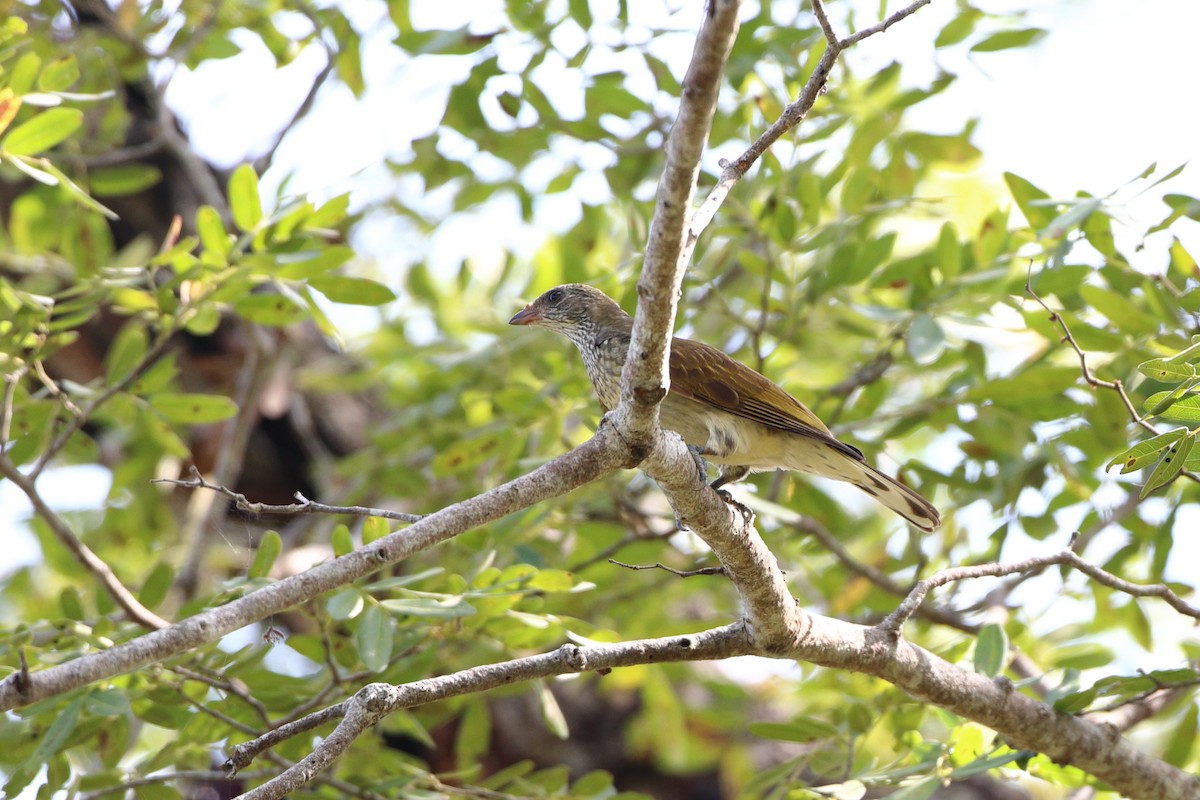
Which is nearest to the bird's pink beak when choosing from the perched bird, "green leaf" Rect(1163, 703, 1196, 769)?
the perched bird

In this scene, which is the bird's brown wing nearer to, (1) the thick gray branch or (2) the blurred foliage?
(2) the blurred foliage

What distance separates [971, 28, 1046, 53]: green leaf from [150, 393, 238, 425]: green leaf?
3.25 metres

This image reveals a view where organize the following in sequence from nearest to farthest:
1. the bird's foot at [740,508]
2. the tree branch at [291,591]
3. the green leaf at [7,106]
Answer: the tree branch at [291,591] → the bird's foot at [740,508] → the green leaf at [7,106]

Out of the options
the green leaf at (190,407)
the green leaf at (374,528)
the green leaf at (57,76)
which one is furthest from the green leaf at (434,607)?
the green leaf at (57,76)

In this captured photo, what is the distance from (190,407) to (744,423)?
1988 millimetres

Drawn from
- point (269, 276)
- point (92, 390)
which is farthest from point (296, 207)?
point (92, 390)

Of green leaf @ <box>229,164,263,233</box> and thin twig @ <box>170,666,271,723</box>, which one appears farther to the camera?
green leaf @ <box>229,164,263,233</box>

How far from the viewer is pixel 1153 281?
3.83 meters

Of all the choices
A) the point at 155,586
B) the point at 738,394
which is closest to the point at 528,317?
the point at 738,394

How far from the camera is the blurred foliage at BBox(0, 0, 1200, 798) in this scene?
139 inches

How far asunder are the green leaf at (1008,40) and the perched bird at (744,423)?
5.61 feet

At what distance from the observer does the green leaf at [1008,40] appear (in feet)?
14.9

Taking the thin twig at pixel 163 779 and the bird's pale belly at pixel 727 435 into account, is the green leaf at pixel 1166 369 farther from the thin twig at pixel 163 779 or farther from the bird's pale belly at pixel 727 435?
the thin twig at pixel 163 779

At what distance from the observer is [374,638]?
125 inches
